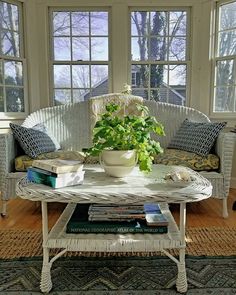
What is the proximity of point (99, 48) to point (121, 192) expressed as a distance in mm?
2721

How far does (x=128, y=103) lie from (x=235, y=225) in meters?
1.64

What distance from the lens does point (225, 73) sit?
3.50 metres

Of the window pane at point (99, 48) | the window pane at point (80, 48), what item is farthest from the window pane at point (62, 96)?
the window pane at point (99, 48)

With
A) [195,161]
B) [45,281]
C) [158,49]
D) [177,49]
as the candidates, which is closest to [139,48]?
[158,49]

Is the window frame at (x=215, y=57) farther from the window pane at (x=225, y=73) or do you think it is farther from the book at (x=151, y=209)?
the book at (x=151, y=209)

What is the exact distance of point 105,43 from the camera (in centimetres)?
363

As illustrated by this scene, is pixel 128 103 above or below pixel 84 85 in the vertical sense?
below

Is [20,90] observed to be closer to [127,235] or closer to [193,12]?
[193,12]

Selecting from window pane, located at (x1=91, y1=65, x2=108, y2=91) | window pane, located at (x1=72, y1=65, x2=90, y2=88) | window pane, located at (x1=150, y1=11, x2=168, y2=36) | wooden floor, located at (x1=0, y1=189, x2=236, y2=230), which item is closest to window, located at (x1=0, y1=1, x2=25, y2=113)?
window pane, located at (x1=72, y1=65, x2=90, y2=88)

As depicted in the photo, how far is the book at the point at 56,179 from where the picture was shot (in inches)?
54.8

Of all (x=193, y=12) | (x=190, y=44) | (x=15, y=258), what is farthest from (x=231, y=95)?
(x=15, y=258)

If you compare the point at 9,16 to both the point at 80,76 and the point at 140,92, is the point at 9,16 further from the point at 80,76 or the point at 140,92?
the point at 140,92

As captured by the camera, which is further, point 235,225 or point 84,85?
point 84,85

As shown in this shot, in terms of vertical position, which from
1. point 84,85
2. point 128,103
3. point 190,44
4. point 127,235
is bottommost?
point 127,235
